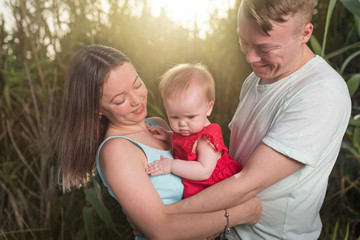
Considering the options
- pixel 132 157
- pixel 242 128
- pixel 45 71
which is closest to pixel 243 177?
pixel 242 128

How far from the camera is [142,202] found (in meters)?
1.39

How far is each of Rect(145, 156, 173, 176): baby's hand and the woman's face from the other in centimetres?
22

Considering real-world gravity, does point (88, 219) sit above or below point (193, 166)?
below

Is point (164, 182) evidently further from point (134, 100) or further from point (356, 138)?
point (356, 138)

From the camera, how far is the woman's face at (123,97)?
1.50 m

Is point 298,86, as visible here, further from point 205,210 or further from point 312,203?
point 205,210

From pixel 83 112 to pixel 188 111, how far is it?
0.45m

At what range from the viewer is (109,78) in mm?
1495

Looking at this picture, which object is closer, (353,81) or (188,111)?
(188,111)

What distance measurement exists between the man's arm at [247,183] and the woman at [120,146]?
42 mm

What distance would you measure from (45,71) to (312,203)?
6.50 feet

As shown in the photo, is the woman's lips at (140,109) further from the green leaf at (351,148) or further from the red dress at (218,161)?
the green leaf at (351,148)

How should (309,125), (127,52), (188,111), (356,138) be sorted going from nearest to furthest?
1. (309,125)
2. (188,111)
3. (356,138)
4. (127,52)

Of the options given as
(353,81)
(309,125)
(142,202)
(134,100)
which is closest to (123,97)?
(134,100)
